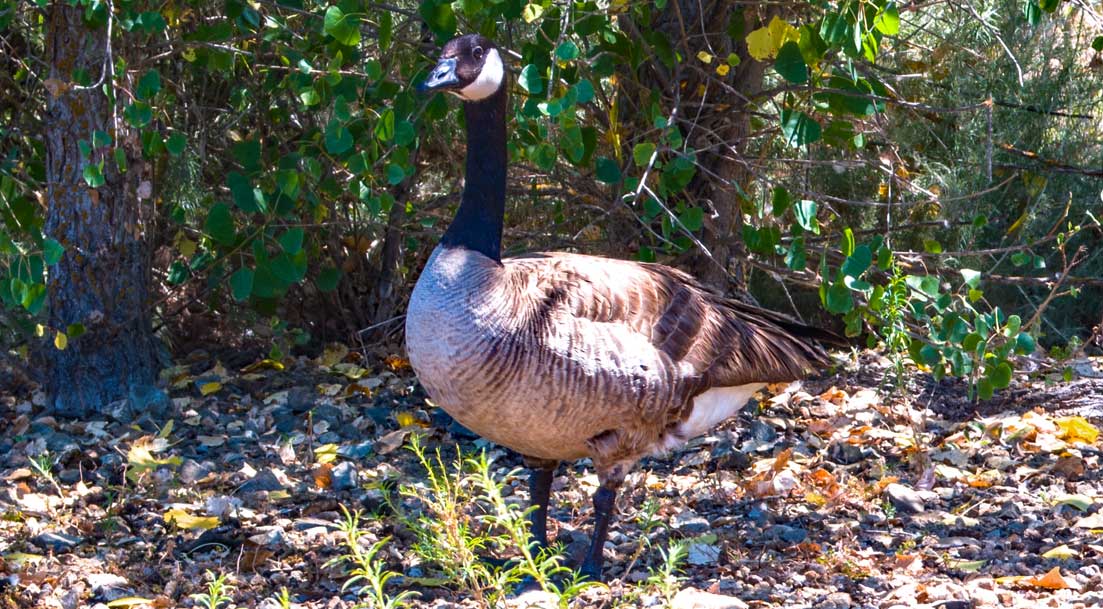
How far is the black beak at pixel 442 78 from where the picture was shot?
4.29 meters

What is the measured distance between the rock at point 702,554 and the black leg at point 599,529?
0.33 m

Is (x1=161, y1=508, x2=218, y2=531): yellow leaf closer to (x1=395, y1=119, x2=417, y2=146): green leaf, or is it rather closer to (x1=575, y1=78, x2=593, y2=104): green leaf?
(x1=395, y1=119, x2=417, y2=146): green leaf

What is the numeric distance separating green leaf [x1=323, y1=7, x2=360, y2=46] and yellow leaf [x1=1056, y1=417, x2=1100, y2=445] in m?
3.84

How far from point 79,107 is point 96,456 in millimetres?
1696

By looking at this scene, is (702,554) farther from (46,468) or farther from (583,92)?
(46,468)

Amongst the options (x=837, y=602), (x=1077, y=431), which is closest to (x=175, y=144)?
(x=837, y=602)

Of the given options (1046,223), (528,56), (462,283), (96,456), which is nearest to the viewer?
(462,283)

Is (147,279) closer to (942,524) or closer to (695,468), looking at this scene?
(695,468)

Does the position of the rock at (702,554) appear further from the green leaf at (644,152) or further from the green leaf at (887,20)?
the green leaf at (887,20)

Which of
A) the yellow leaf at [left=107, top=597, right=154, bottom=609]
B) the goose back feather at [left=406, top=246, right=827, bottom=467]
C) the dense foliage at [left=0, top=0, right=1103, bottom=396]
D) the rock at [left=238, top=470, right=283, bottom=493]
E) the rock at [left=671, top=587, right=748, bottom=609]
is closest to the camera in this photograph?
the rock at [left=671, top=587, right=748, bottom=609]

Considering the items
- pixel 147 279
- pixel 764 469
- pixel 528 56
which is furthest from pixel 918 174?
pixel 147 279

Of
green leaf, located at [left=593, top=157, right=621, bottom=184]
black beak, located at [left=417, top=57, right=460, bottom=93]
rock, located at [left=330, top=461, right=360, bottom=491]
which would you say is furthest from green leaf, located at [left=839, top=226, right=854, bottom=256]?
rock, located at [left=330, top=461, right=360, bottom=491]

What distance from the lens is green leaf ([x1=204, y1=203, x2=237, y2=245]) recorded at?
514cm

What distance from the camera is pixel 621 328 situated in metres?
4.38
